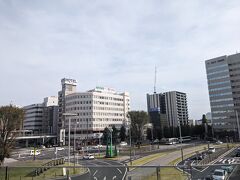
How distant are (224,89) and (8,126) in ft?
459

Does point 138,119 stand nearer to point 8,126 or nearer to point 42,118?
point 8,126

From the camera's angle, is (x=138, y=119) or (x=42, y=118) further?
(x=42, y=118)

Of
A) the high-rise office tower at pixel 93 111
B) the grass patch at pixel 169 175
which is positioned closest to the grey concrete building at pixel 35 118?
the high-rise office tower at pixel 93 111

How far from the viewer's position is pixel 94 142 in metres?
131

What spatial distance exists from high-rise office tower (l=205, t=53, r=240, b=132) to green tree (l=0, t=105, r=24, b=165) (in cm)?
13364

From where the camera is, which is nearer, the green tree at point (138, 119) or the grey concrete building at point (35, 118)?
the green tree at point (138, 119)

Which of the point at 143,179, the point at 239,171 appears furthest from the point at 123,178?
the point at 239,171

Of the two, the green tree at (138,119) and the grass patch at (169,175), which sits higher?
the green tree at (138,119)

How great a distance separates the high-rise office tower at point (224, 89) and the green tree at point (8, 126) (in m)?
134

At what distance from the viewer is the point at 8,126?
3800cm

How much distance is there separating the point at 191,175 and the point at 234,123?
150109mm

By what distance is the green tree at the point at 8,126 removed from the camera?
36.8 meters

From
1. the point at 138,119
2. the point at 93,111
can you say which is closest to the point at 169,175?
the point at 138,119

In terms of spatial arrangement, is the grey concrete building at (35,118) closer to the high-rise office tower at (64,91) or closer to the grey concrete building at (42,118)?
the grey concrete building at (42,118)
